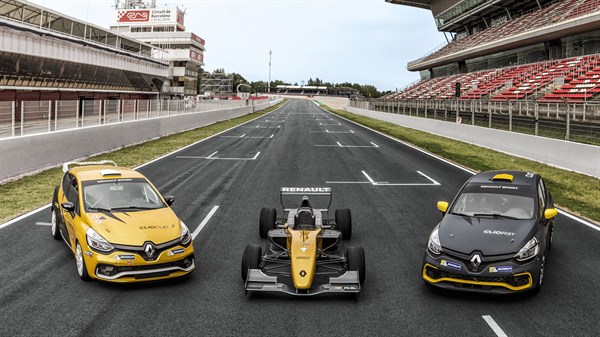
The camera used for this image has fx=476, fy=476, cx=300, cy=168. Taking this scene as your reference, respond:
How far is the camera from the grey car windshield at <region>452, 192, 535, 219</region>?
26.0ft

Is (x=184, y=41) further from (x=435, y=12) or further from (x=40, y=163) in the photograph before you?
(x=40, y=163)

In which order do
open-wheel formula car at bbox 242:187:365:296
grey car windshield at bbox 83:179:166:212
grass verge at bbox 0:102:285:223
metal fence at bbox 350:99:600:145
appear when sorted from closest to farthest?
1. open-wheel formula car at bbox 242:187:365:296
2. grey car windshield at bbox 83:179:166:212
3. grass verge at bbox 0:102:285:223
4. metal fence at bbox 350:99:600:145

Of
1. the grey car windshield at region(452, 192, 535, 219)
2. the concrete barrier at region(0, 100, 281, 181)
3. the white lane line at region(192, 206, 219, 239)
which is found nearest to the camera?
the grey car windshield at region(452, 192, 535, 219)

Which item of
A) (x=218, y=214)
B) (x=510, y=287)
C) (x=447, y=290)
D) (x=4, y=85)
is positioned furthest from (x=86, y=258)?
(x=4, y=85)

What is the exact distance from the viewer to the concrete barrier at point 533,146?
17.4 metres

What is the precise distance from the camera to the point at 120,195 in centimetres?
841

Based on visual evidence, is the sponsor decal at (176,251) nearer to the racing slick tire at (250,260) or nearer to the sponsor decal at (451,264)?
the racing slick tire at (250,260)

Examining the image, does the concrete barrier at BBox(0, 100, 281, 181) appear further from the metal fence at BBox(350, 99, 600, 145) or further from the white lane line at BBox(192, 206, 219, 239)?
the metal fence at BBox(350, 99, 600, 145)

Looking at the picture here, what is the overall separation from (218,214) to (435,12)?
81520mm

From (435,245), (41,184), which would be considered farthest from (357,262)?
(41,184)

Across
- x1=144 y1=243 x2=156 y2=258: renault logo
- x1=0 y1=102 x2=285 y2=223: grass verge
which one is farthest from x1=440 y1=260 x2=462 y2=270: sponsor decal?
x1=0 y1=102 x2=285 y2=223: grass verge

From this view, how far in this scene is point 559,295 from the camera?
22.7ft

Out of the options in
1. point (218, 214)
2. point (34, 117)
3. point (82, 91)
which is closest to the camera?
point (218, 214)

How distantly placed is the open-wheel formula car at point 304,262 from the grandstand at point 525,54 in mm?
16195
